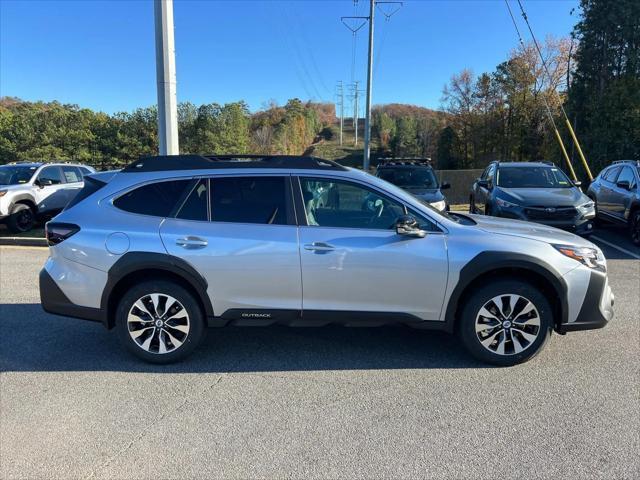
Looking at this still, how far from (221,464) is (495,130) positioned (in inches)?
2168

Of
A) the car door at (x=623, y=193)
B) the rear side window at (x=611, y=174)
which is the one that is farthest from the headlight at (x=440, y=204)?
the rear side window at (x=611, y=174)

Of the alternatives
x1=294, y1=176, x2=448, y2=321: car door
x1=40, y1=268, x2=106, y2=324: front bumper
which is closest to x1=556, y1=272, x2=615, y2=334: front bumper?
x1=294, y1=176, x2=448, y2=321: car door

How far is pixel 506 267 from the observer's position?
155 inches

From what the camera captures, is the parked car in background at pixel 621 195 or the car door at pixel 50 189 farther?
the car door at pixel 50 189

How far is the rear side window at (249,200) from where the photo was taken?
4.10 metres

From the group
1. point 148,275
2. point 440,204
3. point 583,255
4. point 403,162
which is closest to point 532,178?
point 440,204

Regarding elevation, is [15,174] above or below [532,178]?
below

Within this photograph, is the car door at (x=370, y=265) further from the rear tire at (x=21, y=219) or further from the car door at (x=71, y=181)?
the car door at (x=71, y=181)

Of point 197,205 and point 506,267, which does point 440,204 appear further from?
point 197,205

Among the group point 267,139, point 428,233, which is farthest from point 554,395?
point 267,139

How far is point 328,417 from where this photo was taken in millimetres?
3340

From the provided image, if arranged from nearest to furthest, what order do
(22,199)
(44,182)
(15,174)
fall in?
(22,199)
(15,174)
(44,182)

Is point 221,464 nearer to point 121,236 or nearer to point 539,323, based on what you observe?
point 121,236

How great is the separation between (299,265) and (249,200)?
746 millimetres
